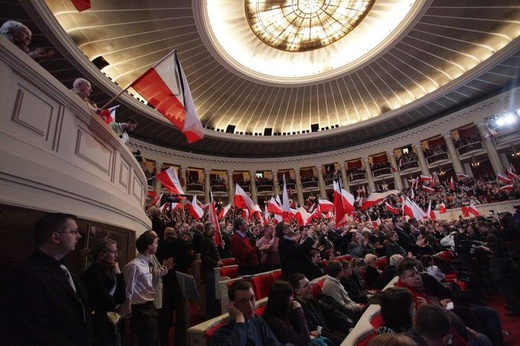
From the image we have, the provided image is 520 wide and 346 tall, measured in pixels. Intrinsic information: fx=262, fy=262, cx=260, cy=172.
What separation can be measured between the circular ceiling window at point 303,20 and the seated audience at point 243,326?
57.0ft

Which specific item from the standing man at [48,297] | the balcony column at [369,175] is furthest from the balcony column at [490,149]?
the standing man at [48,297]

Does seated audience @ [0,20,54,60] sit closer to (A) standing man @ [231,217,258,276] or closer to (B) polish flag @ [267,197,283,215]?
(A) standing man @ [231,217,258,276]

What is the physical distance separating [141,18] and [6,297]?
15238 millimetres

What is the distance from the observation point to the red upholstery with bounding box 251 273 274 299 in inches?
128

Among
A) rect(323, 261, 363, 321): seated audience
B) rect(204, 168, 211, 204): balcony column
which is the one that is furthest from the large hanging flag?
rect(204, 168, 211, 204): balcony column

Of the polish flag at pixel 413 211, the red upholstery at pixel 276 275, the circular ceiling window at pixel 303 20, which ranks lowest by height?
the red upholstery at pixel 276 275

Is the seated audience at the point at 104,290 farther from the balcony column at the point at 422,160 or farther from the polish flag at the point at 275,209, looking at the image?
the balcony column at the point at 422,160

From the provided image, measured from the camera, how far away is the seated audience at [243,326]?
1.72m

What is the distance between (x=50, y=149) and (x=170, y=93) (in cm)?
194

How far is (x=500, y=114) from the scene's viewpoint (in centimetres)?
1741

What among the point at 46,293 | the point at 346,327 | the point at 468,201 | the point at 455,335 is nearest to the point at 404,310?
the point at 455,335

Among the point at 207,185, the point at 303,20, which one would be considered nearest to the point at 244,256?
the point at 207,185

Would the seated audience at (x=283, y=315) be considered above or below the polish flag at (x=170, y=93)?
below

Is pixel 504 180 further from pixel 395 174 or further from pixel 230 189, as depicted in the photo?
pixel 230 189
